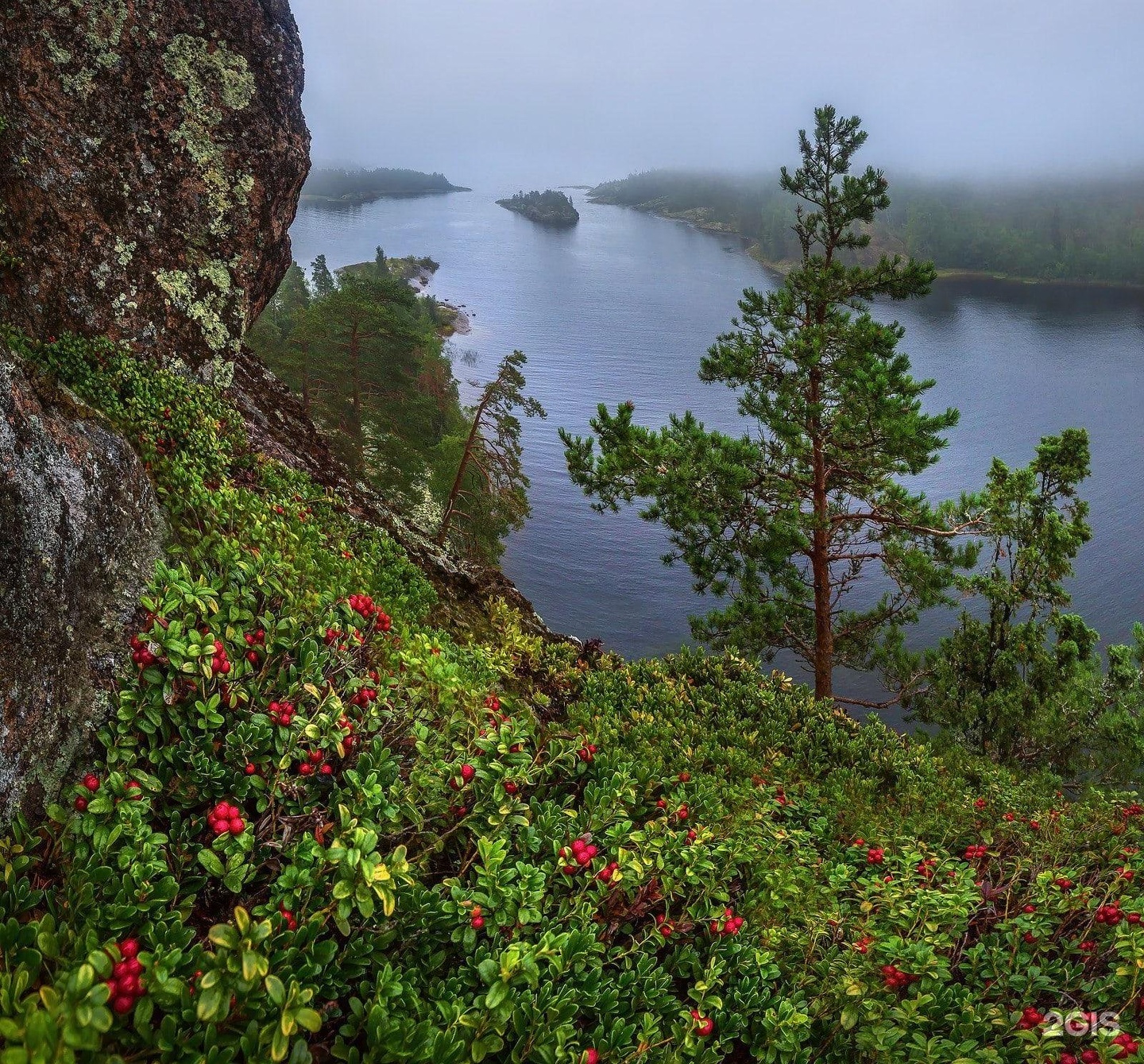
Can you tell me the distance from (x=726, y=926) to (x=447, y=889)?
1539 mm

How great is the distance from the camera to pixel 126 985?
265 cm

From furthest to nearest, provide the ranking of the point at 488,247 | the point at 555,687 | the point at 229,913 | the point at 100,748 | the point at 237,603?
the point at 488,247, the point at 555,687, the point at 237,603, the point at 100,748, the point at 229,913

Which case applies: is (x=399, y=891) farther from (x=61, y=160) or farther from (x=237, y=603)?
(x=61, y=160)

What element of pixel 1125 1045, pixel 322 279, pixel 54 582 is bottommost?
pixel 1125 1045

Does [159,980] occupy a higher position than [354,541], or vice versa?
[354,541]

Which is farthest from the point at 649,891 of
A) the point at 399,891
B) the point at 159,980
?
the point at 159,980

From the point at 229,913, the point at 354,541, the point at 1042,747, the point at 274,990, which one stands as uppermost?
the point at 354,541

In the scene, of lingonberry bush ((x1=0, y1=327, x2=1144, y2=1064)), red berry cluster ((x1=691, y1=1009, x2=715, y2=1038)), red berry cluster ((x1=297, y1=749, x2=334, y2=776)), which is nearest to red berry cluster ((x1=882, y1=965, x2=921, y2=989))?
lingonberry bush ((x1=0, y1=327, x2=1144, y2=1064))

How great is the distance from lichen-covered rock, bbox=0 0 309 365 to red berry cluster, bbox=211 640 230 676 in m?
4.99

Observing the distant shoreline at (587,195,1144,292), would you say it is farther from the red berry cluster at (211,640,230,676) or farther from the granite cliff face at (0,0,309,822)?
the red berry cluster at (211,640,230,676)

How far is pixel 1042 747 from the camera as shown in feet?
52.7

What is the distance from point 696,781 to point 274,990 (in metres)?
3.61

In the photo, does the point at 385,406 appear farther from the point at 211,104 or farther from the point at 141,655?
the point at 141,655

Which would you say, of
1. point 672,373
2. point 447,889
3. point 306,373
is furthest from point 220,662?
point 672,373
